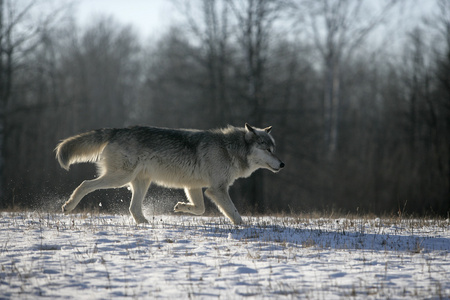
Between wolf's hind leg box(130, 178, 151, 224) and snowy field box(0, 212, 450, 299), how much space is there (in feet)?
1.86

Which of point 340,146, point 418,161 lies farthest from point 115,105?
point 418,161

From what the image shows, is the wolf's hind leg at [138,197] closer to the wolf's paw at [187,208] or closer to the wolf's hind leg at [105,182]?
the wolf's hind leg at [105,182]

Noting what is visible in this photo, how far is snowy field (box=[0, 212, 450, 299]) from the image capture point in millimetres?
5062

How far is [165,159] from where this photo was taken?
9438 mm

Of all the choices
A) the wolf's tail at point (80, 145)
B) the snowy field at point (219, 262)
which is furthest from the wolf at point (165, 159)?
the snowy field at point (219, 262)

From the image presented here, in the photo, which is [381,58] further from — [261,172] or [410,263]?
[410,263]

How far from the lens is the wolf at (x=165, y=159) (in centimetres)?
926

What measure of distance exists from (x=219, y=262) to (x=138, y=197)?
3.94 metres

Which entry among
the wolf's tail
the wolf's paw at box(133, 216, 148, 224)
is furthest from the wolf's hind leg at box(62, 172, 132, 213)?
the wolf's paw at box(133, 216, 148, 224)

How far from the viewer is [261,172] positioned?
23.1 meters

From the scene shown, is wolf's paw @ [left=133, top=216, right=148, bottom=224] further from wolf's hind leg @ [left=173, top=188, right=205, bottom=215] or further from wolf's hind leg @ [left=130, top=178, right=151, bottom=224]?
wolf's hind leg @ [left=173, top=188, right=205, bottom=215]

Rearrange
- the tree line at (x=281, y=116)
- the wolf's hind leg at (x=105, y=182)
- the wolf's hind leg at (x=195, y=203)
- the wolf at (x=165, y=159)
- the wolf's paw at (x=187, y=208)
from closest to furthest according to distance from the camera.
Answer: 1. the wolf's hind leg at (x=105, y=182)
2. the wolf at (x=165, y=159)
3. the wolf's paw at (x=187, y=208)
4. the wolf's hind leg at (x=195, y=203)
5. the tree line at (x=281, y=116)

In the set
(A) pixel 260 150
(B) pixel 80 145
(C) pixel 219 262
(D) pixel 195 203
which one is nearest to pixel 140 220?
(D) pixel 195 203

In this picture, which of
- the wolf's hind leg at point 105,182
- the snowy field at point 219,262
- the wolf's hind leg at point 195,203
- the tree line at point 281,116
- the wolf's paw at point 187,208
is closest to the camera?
the snowy field at point 219,262
